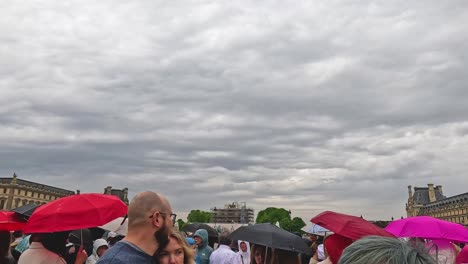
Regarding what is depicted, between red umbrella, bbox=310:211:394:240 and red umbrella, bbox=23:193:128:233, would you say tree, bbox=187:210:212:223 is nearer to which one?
red umbrella, bbox=23:193:128:233

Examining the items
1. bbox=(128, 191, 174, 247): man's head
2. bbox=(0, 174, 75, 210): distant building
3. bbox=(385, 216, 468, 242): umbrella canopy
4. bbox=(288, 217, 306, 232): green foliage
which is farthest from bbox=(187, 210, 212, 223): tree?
bbox=(128, 191, 174, 247): man's head

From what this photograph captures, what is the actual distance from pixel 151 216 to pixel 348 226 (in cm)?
300

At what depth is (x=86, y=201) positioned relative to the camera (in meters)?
6.51

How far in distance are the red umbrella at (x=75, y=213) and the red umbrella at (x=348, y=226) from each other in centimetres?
331

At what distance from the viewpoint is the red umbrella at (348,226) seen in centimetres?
541

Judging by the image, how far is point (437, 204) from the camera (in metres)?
145

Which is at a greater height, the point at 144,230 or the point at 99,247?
the point at 144,230

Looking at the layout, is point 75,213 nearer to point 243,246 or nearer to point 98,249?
point 98,249

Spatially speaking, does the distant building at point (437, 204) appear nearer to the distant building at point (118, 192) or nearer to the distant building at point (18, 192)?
the distant building at point (118, 192)

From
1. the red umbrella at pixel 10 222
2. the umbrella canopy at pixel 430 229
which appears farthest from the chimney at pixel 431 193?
the red umbrella at pixel 10 222

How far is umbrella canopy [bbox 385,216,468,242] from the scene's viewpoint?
24.8 feet

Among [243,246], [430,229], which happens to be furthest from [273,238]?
[243,246]

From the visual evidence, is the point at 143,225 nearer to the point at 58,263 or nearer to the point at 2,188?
the point at 58,263

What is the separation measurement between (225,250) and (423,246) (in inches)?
332
